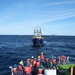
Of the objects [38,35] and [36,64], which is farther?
[38,35]

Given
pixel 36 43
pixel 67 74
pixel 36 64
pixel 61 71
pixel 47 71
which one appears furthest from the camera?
pixel 36 43

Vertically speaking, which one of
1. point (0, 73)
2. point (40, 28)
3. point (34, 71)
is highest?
point (40, 28)

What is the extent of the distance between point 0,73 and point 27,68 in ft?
52.8

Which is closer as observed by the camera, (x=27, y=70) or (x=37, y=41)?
(x=27, y=70)

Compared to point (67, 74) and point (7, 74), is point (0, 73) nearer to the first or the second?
point (7, 74)

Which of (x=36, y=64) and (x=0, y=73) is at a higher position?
(x=36, y=64)

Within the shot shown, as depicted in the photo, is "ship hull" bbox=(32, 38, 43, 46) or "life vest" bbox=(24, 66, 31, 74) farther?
"ship hull" bbox=(32, 38, 43, 46)

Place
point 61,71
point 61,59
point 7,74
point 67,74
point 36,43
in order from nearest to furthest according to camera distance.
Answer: point 67,74, point 61,71, point 61,59, point 7,74, point 36,43

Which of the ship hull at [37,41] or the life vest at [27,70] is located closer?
the life vest at [27,70]

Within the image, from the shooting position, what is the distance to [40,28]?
85.2 metres

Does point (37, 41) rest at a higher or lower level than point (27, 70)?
Result: lower

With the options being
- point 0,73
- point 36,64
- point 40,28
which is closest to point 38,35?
point 40,28

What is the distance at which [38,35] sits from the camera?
280ft

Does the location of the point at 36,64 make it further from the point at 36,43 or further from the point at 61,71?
the point at 36,43
